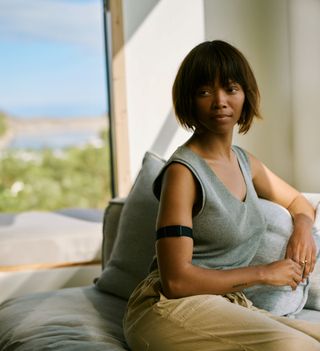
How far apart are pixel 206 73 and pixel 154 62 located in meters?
1.91

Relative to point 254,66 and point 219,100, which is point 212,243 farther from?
point 254,66

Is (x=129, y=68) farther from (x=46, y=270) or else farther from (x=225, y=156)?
(x=225, y=156)

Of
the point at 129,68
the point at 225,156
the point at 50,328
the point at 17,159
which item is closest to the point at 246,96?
the point at 225,156

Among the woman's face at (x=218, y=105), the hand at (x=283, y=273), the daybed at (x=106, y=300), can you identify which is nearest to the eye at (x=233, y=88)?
the woman's face at (x=218, y=105)

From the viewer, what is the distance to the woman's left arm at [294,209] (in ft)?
6.62

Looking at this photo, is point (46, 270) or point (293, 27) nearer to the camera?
point (46, 270)

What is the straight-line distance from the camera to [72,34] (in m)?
3.74

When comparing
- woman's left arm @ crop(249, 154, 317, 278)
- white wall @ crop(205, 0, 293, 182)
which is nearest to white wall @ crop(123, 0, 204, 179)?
white wall @ crop(205, 0, 293, 182)

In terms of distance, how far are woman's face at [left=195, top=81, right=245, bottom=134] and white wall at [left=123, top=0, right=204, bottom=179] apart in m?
1.84

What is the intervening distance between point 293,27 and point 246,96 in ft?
7.05

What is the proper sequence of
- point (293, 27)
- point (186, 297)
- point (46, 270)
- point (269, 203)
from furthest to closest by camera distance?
point (293, 27)
point (46, 270)
point (269, 203)
point (186, 297)

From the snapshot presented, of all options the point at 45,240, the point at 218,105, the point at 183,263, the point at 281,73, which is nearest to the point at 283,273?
the point at 183,263

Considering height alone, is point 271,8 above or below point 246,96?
above

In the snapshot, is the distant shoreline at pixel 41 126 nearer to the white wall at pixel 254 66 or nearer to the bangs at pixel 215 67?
the white wall at pixel 254 66
